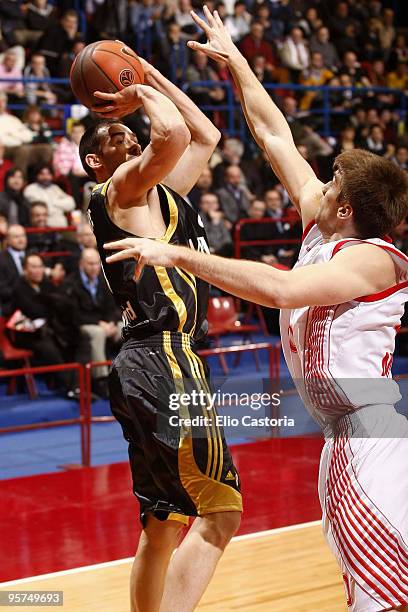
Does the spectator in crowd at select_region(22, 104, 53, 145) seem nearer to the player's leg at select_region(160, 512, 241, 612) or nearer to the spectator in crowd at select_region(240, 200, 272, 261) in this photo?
the spectator in crowd at select_region(240, 200, 272, 261)

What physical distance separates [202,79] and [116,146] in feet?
35.9

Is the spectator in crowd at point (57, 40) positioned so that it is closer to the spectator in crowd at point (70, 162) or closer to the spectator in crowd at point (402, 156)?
the spectator in crowd at point (70, 162)

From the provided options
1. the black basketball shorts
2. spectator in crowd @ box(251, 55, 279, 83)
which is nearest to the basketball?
the black basketball shorts

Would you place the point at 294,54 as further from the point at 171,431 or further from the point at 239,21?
the point at 171,431

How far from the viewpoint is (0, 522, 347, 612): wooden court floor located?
16.0 ft

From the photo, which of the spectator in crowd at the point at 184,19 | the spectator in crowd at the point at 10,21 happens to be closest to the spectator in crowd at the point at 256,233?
the spectator in crowd at the point at 184,19

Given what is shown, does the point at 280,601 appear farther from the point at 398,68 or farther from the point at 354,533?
the point at 398,68

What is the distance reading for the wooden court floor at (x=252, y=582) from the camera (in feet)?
16.0

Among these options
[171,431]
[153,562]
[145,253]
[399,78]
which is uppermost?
[145,253]

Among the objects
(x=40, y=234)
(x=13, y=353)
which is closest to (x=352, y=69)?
(x=40, y=234)

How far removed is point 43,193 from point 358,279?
8.49m

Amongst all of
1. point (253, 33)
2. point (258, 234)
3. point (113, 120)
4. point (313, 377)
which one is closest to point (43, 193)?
point (258, 234)

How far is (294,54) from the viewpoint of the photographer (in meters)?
16.6

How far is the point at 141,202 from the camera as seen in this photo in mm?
3963
